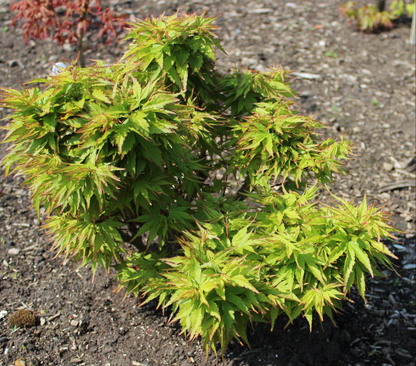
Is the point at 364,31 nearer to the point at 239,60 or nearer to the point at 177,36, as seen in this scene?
the point at 239,60

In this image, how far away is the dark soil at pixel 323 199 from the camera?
2900 mm

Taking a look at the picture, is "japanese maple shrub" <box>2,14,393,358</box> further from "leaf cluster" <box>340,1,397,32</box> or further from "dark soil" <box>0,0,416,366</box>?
"leaf cluster" <box>340,1,397,32</box>

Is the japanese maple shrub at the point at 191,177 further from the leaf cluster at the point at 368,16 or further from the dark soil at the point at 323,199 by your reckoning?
the leaf cluster at the point at 368,16

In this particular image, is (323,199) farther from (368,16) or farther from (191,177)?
(368,16)

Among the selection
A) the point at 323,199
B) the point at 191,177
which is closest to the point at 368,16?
the point at 323,199

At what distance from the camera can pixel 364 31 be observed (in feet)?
21.9

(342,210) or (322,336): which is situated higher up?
(342,210)

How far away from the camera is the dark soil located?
114 inches

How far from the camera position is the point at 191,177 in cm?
238

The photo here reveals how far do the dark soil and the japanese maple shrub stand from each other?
386 millimetres

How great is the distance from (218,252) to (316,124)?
1053 mm

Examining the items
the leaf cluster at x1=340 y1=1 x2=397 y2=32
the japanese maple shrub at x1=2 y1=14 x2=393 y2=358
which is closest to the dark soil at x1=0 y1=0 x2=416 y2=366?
the leaf cluster at x1=340 y1=1 x2=397 y2=32

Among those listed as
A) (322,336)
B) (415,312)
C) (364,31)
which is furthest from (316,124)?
(364,31)

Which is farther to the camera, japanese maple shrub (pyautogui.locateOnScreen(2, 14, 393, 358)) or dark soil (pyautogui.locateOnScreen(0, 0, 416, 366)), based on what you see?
dark soil (pyautogui.locateOnScreen(0, 0, 416, 366))
